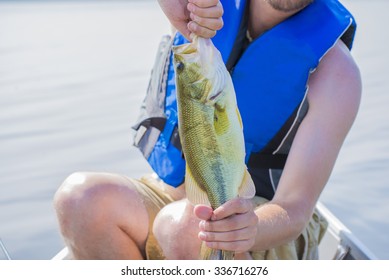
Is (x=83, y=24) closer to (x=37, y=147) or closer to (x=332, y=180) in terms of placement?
(x=37, y=147)

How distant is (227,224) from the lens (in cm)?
209

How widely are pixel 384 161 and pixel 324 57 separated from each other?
9.99 feet

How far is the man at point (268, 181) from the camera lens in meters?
2.64

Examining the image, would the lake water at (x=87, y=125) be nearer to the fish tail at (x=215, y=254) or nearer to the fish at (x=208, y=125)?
the fish tail at (x=215, y=254)

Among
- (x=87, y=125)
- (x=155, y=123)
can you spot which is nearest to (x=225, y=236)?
(x=155, y=123)

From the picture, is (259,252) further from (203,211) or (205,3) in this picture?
(205,3)

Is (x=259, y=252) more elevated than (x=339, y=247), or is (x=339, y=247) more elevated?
(x=259, y=252)

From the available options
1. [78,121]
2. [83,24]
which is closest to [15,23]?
[83,24]

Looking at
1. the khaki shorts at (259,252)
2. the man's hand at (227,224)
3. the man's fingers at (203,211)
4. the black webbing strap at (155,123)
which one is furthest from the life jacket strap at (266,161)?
the man's fingers at (203,211)

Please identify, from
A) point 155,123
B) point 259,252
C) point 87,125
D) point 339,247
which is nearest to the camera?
point 259,252

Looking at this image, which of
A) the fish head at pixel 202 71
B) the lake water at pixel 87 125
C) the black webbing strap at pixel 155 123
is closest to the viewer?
the fish head at pixel 202 71

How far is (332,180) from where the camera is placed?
213 inches

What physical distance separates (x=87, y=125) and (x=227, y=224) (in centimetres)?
522

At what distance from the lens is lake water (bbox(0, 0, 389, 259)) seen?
4.72m
